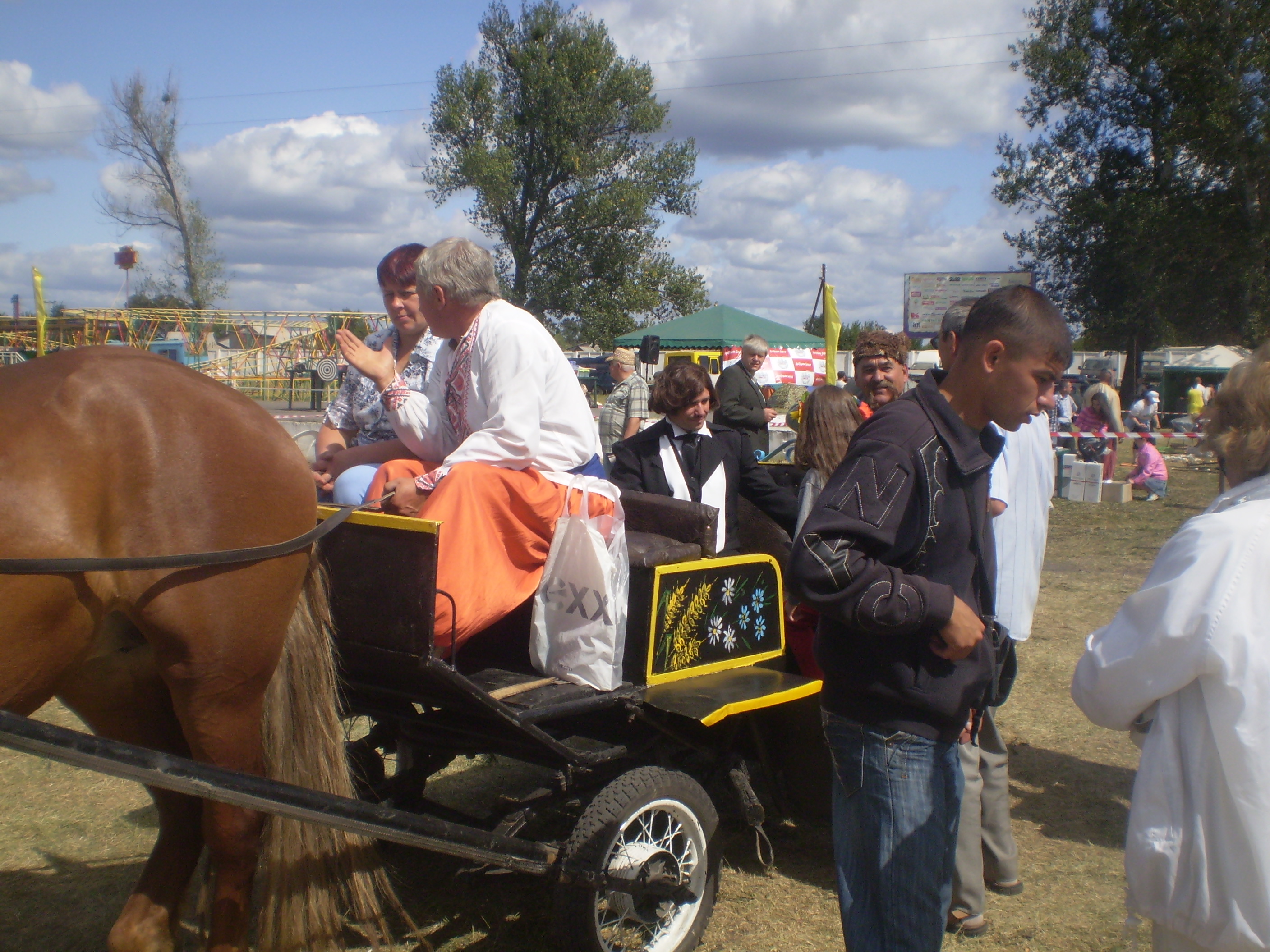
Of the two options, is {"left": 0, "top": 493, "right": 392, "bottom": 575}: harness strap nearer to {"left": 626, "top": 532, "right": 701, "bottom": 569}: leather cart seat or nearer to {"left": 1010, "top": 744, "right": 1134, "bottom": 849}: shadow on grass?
{"left": 626, "top": 532, "right": 701, "bottom": 569}: leather cart seat

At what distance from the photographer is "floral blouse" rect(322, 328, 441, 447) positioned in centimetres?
340

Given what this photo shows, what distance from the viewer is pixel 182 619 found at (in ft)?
7.04

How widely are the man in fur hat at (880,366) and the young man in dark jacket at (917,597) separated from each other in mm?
2409

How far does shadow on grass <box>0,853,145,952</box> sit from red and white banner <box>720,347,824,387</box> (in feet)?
61.4

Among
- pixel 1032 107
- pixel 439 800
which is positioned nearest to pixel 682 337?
pixel 1032 107

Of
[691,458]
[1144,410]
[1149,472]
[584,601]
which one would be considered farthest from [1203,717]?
[1144,410]

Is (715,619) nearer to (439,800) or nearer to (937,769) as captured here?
(937,769)

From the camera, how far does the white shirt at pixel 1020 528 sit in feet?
10.0

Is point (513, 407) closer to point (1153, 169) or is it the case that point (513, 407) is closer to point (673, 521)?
point (673, 521)

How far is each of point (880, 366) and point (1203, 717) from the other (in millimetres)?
2831

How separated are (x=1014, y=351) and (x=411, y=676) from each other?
1.70m

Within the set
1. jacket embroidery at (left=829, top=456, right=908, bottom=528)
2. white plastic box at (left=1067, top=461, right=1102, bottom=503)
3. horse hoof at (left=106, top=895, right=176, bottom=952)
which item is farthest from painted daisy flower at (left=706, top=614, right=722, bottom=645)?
white plastic box at (left=1067, top=461, right=1102, bottom=503)

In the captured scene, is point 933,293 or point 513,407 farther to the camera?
point 933,293

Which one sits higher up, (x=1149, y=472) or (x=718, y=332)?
(x=718, y=332)
